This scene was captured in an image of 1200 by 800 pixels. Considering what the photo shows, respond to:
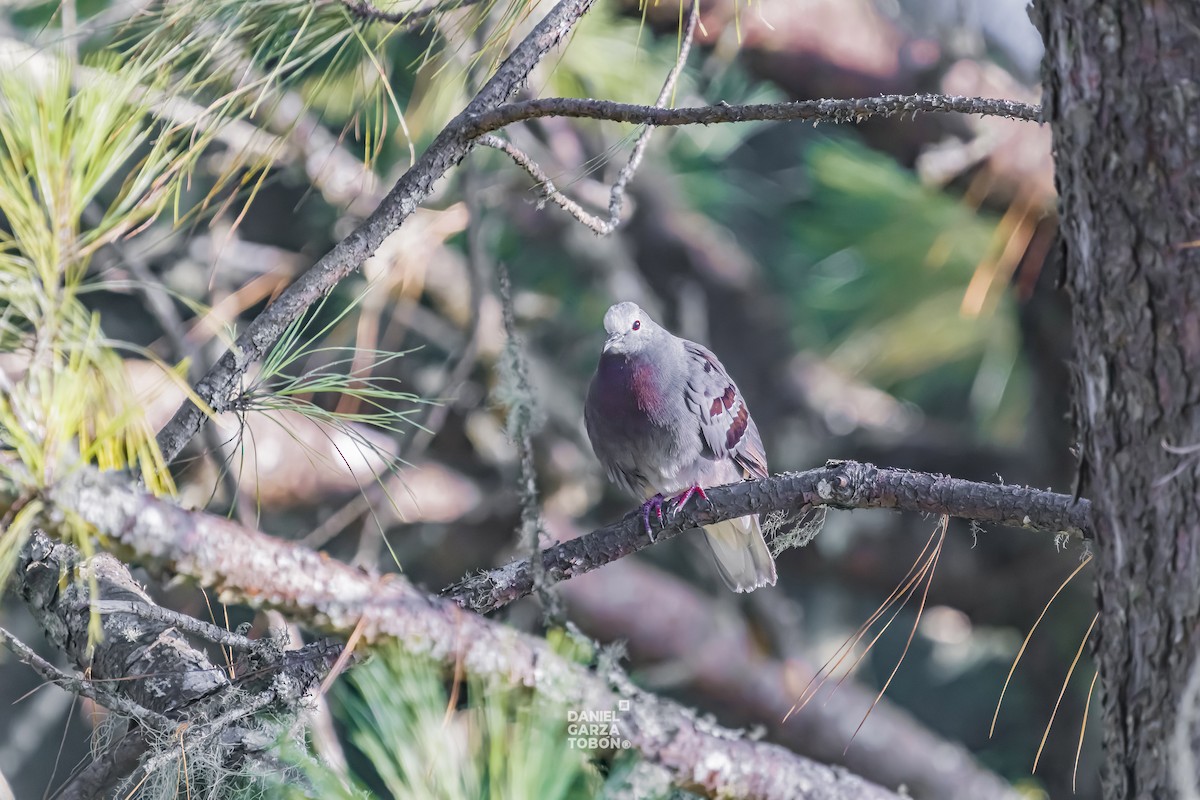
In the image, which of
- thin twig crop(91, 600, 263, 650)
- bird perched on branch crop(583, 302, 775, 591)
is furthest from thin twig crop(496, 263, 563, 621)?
bird perched on branch crop(583, 302, 775, 591)

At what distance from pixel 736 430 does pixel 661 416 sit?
0.15 metres

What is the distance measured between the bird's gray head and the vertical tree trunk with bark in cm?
97

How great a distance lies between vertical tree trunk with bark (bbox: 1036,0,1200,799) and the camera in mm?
556

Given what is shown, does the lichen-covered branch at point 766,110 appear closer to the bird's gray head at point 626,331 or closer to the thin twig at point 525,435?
the thin twig at point 525,435

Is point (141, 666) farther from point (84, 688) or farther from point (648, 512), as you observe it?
point (648, 512)

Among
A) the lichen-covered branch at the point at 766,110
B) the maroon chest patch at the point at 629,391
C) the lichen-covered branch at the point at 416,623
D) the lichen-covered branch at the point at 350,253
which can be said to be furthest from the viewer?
the maroon chest patch at the point at 629,391

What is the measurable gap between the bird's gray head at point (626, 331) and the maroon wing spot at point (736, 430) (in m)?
0.18

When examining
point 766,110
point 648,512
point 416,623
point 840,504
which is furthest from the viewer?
point 648,512

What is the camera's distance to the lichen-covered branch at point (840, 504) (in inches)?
33.0

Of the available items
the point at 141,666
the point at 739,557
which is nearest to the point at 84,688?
the point at 141,666

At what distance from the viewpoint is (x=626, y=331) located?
1.57 metres

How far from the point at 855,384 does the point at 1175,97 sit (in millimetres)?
2596

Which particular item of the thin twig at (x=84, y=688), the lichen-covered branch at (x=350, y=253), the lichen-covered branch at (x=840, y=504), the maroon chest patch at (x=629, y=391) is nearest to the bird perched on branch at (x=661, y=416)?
the maroon chest patch at (x=629, y=391)

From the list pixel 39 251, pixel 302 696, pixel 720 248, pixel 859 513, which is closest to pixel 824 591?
pixel 859 513
